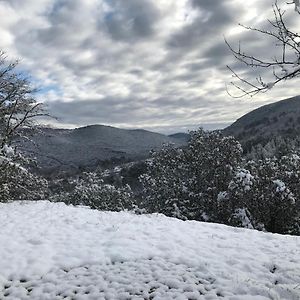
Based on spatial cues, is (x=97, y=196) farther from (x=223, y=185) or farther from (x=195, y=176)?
(x=223, y=185)

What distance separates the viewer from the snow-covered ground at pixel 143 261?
7227 mm

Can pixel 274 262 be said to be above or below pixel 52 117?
below

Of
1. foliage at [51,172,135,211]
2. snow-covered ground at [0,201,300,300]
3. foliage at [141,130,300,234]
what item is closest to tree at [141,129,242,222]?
foliage at [141,130,300,234]

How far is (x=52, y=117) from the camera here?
77.4ft

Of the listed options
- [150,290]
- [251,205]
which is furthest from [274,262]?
[251,205]

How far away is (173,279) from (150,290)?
62 centimetres

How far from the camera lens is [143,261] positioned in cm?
895

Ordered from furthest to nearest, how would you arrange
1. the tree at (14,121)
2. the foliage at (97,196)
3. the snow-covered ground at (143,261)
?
the foliage at (97,196), the tree at (14,121), the snow-covered ground at (143,261)

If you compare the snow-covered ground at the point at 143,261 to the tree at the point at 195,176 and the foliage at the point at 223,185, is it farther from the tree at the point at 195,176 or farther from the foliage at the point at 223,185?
the tree at the point at 195,176

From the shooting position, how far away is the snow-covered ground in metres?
7.23

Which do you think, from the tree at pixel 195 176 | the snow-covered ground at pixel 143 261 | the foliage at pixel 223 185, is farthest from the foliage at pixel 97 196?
the snow-covered ground at pixel 143 261

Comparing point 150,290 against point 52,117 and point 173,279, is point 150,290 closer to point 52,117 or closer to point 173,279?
point 173,279

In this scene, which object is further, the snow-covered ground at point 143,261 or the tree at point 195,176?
the tree at point 195,176


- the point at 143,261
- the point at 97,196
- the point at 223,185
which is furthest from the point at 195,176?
the point at 143,261
